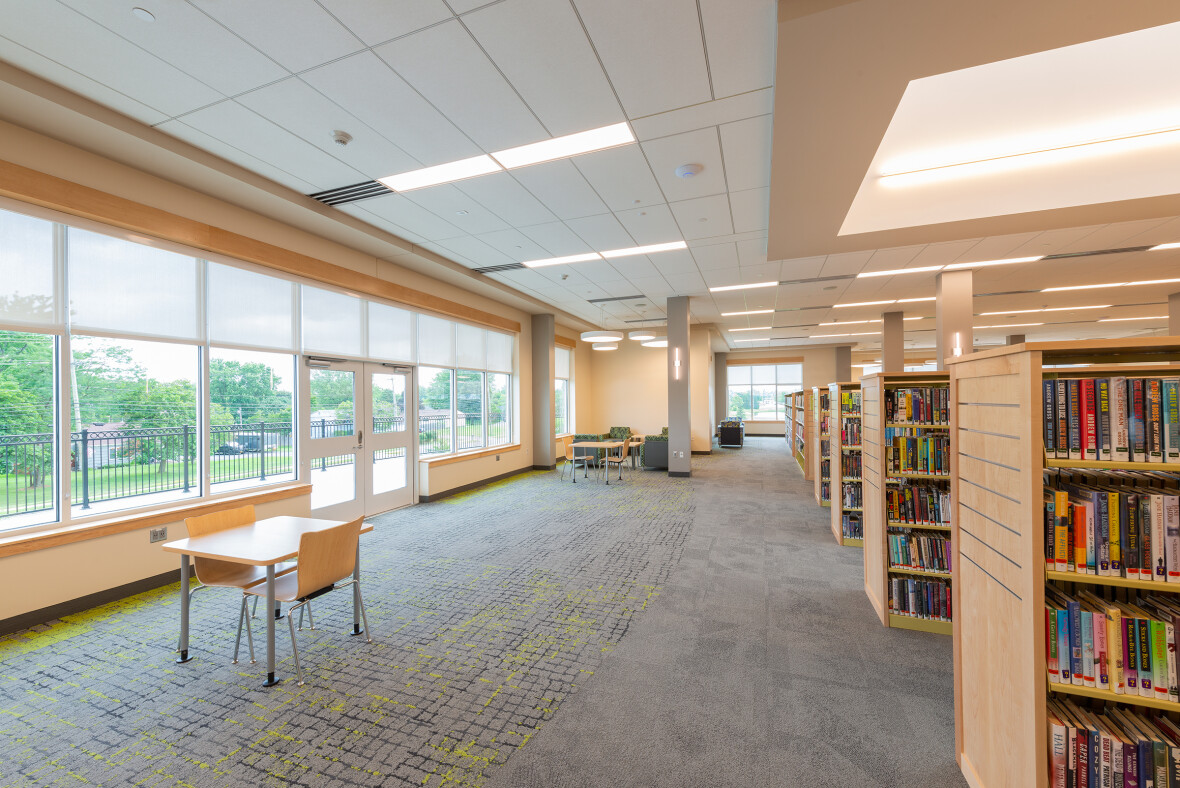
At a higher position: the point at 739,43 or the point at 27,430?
the point at 739,43

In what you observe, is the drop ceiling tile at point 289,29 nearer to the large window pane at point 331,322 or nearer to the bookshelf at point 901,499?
the large window pane at point 331,322

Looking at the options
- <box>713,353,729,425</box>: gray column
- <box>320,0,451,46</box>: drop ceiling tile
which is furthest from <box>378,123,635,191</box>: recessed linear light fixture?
<box>713,353,729,425</box>: gray column

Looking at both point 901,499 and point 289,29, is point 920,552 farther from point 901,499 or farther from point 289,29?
point 289,29

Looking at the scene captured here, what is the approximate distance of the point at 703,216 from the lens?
5.11 metres

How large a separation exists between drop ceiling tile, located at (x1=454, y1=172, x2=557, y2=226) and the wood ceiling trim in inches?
90.8

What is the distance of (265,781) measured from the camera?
1.95 meters

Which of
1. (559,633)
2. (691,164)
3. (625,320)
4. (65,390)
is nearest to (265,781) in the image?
(559,633)

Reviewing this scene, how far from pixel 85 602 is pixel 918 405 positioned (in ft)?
21.8

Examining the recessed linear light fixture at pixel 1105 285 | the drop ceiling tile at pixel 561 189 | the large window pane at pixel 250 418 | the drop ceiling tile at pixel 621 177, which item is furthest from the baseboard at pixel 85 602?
the recessed linear light fixture at pixel 1105 285

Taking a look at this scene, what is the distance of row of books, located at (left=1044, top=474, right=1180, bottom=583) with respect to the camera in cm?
146

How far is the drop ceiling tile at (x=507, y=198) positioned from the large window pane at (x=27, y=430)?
350 cm

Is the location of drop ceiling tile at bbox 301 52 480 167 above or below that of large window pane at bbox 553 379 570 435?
above

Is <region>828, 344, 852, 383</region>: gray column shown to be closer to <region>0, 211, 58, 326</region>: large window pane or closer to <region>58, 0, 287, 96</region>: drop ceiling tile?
<region>58, 0, 287, 96</region>: drop ceiling tile

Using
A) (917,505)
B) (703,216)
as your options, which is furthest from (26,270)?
(917,505)
